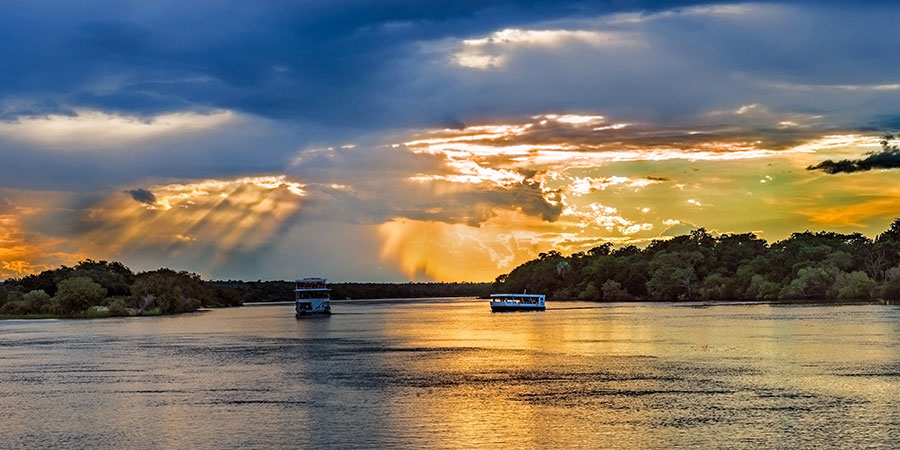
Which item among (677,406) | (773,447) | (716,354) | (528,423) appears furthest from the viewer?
(716,354)

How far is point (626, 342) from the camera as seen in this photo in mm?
104500

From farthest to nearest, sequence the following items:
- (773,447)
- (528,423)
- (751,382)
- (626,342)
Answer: (626,342) → (751,382) → (528,423) → (773,447)

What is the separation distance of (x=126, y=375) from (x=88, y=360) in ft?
59.9

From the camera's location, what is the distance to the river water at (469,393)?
43812 mm

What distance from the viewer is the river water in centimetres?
4381

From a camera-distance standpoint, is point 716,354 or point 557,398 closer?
point 557,398

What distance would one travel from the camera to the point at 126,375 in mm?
75250

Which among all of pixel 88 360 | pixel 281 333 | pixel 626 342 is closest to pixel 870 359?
pixel 626 342

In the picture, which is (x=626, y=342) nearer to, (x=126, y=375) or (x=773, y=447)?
(x=126, y=375)

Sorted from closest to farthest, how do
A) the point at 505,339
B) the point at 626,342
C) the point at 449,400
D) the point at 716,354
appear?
the point at 449,400 < the point at 716,354 < the point at 626,342 < the point at 505,339

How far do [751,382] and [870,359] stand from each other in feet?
65.1

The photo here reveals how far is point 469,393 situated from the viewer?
59719mm

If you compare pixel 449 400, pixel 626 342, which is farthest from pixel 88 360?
pixel 626 342

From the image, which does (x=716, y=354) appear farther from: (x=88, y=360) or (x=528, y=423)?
(x=88, y=360)
